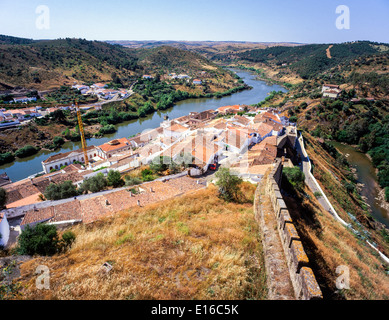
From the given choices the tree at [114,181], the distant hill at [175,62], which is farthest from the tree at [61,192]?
the distant hill at [175,62]

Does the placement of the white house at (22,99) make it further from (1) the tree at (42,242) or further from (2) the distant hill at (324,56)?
(2) the distant hill at (324,56)

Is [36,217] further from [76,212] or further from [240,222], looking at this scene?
[240,222]

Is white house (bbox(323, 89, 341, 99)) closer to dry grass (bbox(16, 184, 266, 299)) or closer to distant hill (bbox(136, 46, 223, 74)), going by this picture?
dry grass (bbox(16, 184, 266, 299))

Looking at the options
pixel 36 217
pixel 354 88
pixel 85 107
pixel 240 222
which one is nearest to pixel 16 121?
pixel 85 107

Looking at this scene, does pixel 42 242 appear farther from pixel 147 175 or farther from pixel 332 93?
pixel 332 93

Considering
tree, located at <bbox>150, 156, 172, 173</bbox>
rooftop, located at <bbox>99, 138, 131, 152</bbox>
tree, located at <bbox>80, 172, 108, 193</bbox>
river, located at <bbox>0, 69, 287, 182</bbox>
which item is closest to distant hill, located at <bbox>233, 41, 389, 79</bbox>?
river, located at <bbox>0, 69, 287, 182</bbox>

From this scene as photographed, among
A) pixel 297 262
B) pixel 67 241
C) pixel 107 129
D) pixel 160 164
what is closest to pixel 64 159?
pixel 107 129
